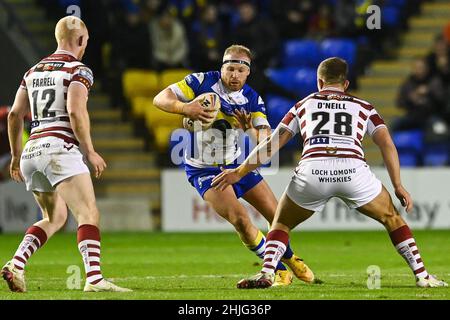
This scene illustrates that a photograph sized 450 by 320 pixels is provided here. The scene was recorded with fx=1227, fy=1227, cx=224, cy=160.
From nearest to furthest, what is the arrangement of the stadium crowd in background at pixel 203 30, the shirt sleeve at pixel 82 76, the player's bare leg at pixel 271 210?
Answer: the shirt sleeve at pixel 82 76, the player's bare leg at pixel 271 210, the stadium crowd in background at pixel 203 30

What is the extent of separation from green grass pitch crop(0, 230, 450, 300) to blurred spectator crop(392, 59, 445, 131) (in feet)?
9.71

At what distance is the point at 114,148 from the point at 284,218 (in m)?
12.3

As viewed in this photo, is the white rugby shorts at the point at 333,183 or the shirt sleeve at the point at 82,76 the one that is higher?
the shirt sleeve at the point at 82,76

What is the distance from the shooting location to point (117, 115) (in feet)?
72.8

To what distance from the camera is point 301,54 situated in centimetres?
2239

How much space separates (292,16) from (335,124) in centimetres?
1349

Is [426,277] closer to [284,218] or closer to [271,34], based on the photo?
[284,218]

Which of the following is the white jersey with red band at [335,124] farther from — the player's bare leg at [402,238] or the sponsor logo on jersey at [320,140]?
the player's bare leg at [402,238]

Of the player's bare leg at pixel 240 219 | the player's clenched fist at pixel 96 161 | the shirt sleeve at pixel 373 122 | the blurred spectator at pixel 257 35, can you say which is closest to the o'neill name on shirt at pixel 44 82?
the player's clenched fist at pixel 96 161

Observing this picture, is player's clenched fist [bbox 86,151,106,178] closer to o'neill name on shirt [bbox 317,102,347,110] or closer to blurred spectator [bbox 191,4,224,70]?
o'neill name on shirt [bbox 317,102,347,110]

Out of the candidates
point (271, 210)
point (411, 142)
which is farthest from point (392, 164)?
point (411, 142)

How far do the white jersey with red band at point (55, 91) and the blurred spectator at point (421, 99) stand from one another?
465 inches

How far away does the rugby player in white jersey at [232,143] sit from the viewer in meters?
10.4
